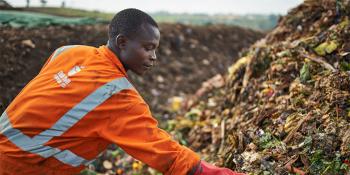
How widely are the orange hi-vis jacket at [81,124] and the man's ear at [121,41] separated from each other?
65mm

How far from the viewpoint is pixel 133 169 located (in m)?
5.19

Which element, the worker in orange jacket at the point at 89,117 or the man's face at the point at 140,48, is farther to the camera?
the man's face at the point at 140,48

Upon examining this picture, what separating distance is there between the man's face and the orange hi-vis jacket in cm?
7

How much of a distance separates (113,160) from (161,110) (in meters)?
2.46

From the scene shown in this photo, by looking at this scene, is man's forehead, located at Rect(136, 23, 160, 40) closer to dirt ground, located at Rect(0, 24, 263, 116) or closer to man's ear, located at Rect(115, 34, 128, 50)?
man's ear, located at Rect(115, 34, 128, 50)

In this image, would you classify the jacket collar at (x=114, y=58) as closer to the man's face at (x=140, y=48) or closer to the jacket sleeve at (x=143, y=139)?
the man's face at (x=140, y=48)

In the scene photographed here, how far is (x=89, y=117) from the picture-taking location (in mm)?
2045

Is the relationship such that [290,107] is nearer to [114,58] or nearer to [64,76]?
[114,58]

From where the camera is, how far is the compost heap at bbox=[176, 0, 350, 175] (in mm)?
2814

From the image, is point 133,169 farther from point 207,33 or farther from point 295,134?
point 207,33

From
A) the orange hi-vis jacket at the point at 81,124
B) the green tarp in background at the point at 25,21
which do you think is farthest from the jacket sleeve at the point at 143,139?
the green tarp in background at the point at 25,21

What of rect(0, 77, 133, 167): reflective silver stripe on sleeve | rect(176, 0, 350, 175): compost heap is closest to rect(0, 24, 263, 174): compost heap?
rect(176, 0, 350, 175): compost heap

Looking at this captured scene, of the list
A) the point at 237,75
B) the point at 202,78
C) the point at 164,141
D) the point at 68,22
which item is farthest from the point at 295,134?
the point at 68,22

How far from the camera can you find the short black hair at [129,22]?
225 centimetres
